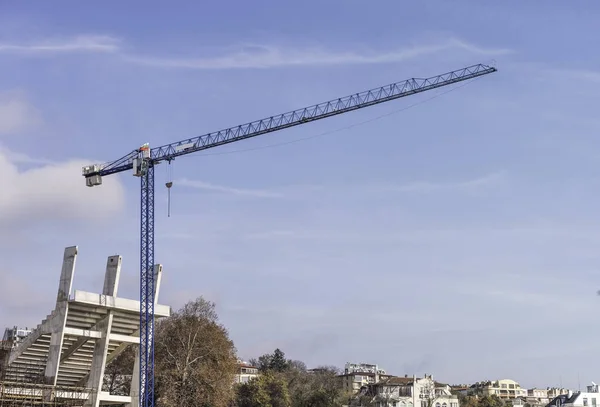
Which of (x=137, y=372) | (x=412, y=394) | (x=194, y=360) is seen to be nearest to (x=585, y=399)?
(x=412, y=394)

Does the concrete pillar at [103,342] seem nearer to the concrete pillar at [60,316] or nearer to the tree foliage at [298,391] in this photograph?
the concrete pillar at [60,316]

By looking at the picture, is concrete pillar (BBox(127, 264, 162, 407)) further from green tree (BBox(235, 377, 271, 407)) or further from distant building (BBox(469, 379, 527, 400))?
distant building (BBox(469, 379, 527, 400))

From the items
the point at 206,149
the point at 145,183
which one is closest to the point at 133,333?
the point at 145,183

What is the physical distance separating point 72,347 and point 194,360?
16.6m

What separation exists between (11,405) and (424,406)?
97217 mm

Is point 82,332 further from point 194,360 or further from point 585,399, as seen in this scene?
point 585,399

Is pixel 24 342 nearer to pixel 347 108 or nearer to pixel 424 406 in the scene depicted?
pixel 347 108

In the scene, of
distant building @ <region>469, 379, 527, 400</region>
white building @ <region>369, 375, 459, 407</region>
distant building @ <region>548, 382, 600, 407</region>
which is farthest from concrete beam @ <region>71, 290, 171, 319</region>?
distant building @ <region>469, 379, 527, 400</region>

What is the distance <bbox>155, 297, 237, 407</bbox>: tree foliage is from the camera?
253 feet

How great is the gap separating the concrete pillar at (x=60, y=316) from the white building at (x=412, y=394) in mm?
88957

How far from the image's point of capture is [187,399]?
77062mm

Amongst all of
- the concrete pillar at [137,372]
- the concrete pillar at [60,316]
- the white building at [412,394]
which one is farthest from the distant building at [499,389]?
the concrete pillar at [60,316]

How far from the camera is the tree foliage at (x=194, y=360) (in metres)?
77.2

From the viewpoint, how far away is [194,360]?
78.1 meters
